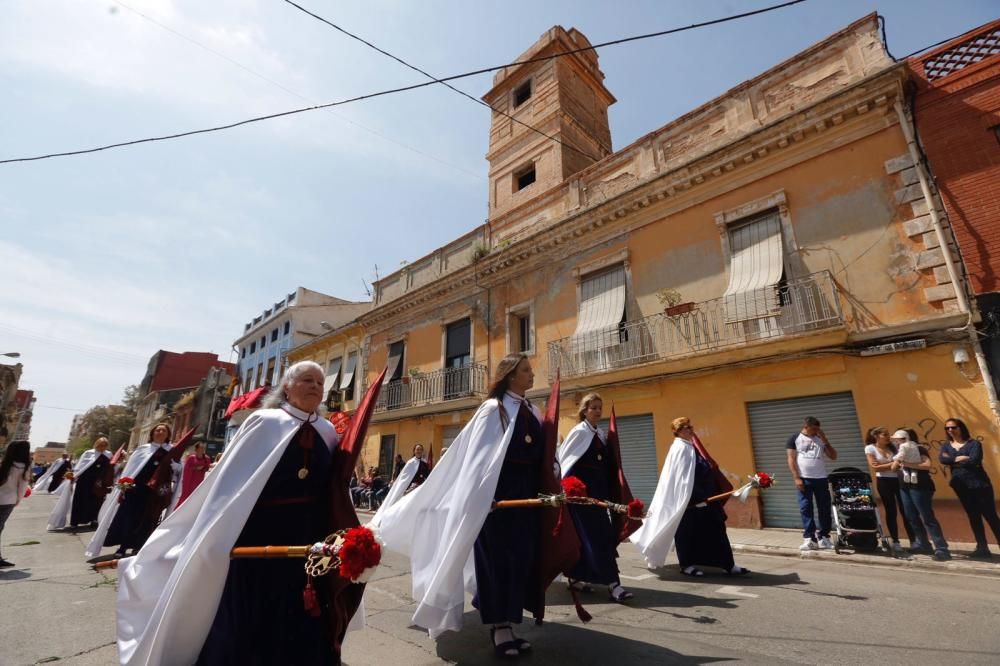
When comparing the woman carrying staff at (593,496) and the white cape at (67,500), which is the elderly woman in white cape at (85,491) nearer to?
the white cape at (67,500)

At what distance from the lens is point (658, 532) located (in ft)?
17.5

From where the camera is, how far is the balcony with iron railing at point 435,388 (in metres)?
15.0

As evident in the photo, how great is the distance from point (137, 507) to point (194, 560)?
260 inches

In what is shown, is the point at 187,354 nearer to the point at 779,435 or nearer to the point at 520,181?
the point at 520,181

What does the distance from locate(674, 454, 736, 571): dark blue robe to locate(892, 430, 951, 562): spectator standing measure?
301cm

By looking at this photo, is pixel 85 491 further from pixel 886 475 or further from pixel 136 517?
pixel 886 475

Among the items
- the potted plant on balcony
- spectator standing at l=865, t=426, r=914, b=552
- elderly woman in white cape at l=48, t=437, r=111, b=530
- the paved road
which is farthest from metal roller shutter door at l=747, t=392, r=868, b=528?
Answer: elderly woman in white cape at l=48, t=437, r=111, b=530

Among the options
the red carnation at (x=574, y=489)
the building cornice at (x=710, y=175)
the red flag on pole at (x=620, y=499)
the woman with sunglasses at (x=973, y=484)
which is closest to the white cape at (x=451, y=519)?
the red carnation at (x=574, y=489)

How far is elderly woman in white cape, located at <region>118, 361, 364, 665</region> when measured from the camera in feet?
6.88

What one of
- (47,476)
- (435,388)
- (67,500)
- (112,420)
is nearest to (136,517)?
(67,500)

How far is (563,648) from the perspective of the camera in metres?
3.00

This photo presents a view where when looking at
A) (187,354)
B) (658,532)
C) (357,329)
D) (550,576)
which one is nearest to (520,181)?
(357,329)

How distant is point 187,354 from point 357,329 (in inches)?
1603

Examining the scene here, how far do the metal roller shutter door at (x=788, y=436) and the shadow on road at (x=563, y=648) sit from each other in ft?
23.3
